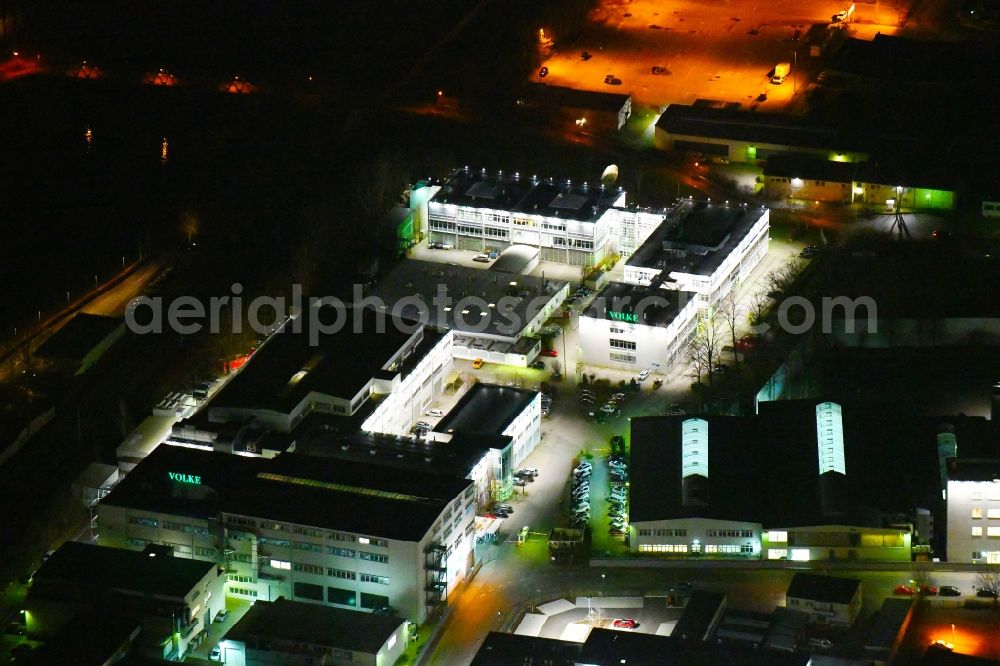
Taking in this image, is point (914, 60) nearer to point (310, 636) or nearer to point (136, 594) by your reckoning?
point (310, 636)

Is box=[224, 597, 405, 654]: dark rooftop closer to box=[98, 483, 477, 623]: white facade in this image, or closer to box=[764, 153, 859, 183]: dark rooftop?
box=[98, 483, 477, 623]: white facade

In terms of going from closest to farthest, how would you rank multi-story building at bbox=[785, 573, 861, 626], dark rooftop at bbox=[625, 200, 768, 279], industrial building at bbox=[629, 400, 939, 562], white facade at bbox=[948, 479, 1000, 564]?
1. multi-story building at bbox=[785, 573, 861, 626]
2. white facade at bbox=[948, 479, 1000, 564]
3. industrial building at bbox=[629, 400, 939, 562]
4. dark rooftop at bbox=[625, 200, 768, 279]

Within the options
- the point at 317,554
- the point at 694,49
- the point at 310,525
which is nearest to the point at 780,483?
the point at 317,554

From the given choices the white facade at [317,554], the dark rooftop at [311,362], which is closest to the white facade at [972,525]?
the white facade at [317,554]

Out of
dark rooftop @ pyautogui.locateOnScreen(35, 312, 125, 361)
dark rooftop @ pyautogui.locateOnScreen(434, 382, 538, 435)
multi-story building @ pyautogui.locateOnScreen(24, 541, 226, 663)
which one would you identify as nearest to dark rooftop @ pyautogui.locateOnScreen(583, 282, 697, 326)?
dark rooftop @ pyautogui.locateOnScreen(434, 382, 538, 435)

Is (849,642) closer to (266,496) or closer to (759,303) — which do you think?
(266,496)
